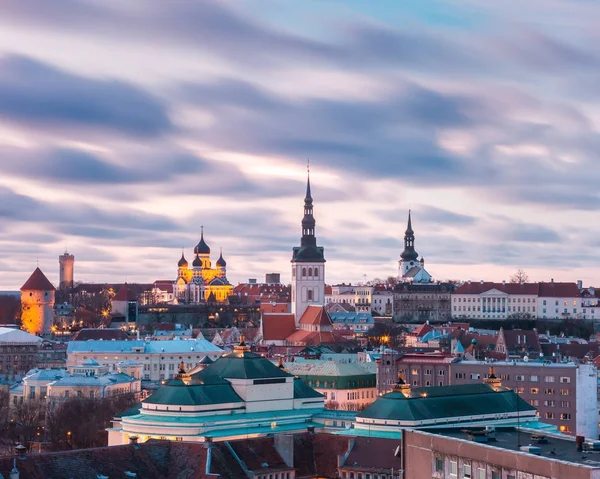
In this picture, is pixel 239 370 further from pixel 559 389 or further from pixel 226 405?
pixel 559 389

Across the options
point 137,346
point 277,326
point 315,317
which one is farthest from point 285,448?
point 277,326

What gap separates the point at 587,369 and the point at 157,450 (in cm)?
5348

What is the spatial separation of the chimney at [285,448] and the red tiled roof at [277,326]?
101m

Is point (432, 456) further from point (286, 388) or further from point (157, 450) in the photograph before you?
point (286, 388)

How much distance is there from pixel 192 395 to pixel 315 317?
9322cm

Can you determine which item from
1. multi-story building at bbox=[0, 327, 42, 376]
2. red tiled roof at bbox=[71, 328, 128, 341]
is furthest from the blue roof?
red tiled roof at bbox=[71, 328, 128, 341]

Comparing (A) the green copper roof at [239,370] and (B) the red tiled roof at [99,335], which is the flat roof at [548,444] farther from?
(B) the red tiled roof at [99,335]

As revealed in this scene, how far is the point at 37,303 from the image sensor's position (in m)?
197

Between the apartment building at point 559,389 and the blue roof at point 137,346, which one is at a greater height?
the blue roof at point 137,346

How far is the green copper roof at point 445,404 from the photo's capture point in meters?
67.3

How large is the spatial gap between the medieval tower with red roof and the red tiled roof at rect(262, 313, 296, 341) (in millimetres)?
43696

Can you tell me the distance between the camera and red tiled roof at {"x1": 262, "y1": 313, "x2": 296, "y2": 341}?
534 feet

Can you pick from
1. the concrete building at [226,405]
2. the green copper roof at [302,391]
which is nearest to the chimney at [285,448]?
the concrete building at [226,405]

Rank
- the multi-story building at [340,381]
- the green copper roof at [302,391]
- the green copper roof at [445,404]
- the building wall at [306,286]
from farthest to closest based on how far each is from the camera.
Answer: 1. the building wall at [306,286]
2. the multi-story building at [340,381]
3. the green copper roof at [302,391]
4. the green copper roof at [445,404]
